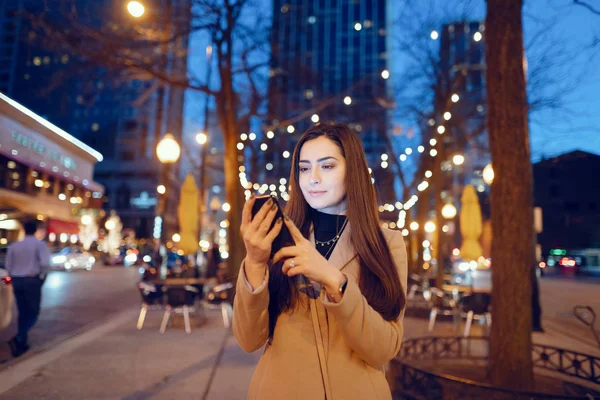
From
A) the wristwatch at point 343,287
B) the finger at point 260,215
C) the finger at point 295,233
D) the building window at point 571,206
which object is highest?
the building window at point 571,206

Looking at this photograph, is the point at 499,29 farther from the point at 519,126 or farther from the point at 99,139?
the point at 99,139

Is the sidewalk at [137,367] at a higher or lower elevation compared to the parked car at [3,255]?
lower

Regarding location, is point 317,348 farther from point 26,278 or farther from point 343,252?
point 26,278

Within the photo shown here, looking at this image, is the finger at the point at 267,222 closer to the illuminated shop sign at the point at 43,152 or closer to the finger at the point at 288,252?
the finger at the point at 288,252

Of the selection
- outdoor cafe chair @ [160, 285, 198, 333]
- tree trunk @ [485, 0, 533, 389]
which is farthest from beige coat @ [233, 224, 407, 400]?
outdoor cafe chair @ [160, 285, 198, 333]

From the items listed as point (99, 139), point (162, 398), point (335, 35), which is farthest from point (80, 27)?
point (335, 35)

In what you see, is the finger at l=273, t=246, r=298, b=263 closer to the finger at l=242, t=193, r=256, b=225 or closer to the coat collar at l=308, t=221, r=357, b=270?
the finger at l=242, t=193, r=256, b=225

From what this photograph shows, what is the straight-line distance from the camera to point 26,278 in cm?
595

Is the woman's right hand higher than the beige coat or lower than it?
higher

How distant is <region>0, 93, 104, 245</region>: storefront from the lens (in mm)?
21172

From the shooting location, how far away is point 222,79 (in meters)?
11.3

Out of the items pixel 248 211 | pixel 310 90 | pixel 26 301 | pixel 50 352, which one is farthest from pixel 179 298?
pixel 310 90

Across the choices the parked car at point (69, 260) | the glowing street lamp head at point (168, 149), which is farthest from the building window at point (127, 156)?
the glowing street lamp head at point (168, 149)

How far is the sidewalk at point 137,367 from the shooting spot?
4211 millimetres
